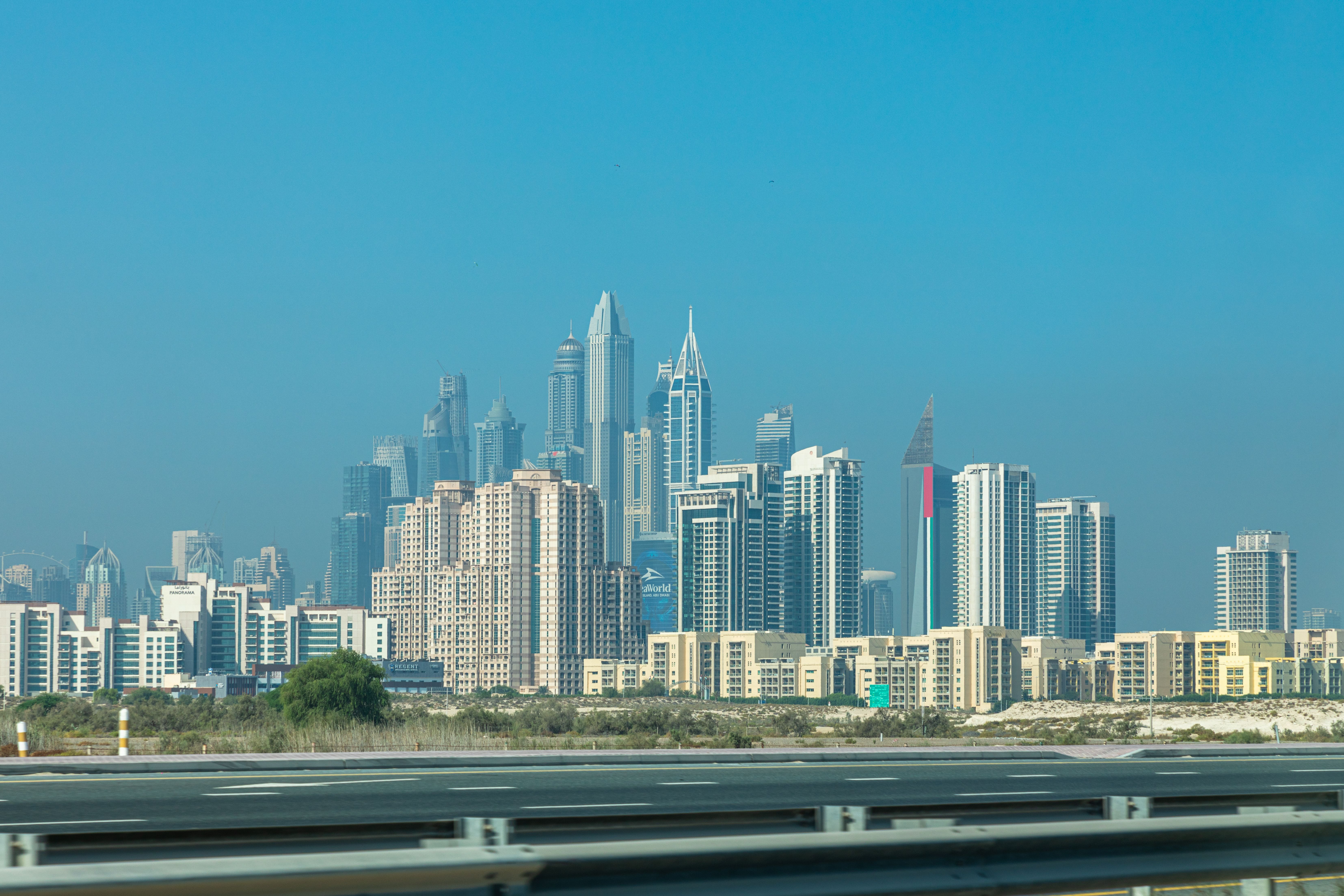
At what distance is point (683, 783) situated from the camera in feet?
63.4

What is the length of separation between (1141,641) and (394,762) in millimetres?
172192

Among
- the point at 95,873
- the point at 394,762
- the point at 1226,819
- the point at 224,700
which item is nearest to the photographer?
the point at 95,873

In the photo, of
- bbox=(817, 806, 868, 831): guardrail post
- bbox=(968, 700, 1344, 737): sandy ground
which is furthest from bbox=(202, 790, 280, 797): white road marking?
bbox=(968, 700, 1344, 737): sandy ground

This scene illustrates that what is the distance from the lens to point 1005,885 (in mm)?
6090

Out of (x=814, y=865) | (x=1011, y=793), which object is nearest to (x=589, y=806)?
(x=1011, y=793)

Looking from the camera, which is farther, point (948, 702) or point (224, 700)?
point (948, 702)

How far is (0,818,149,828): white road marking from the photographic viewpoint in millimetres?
12734

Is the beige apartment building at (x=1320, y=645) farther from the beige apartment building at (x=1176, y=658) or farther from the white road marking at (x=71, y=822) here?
the white road marking at (x=71, y=822)

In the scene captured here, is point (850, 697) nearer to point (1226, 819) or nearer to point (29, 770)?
point (29, 770)

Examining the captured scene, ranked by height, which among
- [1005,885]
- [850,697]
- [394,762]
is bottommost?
[850,697]

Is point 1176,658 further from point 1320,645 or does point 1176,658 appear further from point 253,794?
point 253,794

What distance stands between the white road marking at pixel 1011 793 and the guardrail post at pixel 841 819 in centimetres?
1119

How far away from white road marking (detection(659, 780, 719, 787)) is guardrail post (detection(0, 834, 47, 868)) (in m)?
13.9

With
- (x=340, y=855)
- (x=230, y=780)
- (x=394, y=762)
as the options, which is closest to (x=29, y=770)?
(x=230, y=780)
